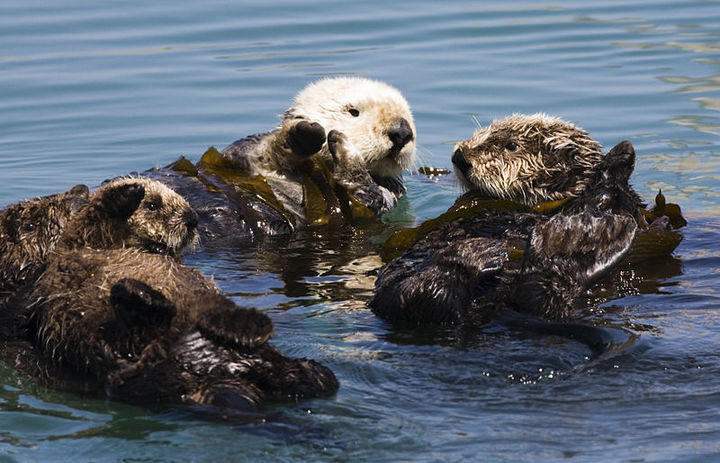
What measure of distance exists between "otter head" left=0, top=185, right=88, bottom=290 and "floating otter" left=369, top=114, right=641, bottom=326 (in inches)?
55.7

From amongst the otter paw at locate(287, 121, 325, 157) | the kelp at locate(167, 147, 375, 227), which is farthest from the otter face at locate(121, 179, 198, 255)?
the kelp at locate(167, 147, 375, 227)

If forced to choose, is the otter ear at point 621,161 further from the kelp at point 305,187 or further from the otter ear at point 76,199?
the otter ear at point 76,199

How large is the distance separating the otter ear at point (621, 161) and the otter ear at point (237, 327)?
82.4 inches

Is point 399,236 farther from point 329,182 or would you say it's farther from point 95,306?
point 95,306

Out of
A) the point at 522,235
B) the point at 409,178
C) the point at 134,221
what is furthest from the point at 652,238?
the point at 409,178

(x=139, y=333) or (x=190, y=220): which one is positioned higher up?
(x=190, y=220)

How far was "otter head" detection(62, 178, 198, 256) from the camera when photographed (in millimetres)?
4648

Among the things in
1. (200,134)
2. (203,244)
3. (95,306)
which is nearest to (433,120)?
(200,134)

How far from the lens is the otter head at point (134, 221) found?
4648mm

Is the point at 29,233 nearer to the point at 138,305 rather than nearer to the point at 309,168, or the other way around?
the point at 138,305

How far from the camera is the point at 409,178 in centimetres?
848

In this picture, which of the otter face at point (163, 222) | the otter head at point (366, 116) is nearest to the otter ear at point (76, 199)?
the otter face at point (163, 222)

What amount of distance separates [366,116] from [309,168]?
47 cm

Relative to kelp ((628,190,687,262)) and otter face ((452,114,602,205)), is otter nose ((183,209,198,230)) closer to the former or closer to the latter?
otter face ((452,114,602,205))
